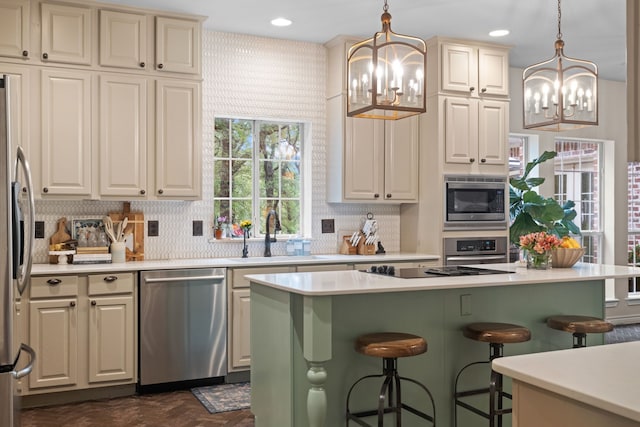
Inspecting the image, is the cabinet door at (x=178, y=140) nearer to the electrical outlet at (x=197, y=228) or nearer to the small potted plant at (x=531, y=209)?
the electrical outlet at (x=197, y=228)

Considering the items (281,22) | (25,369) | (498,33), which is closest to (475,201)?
(498,33)

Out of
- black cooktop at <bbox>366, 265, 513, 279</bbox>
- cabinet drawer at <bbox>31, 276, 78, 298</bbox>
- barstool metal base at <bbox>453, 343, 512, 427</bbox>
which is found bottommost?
barstool metal base at <bbox>453, 343, 512, 427</bbox>

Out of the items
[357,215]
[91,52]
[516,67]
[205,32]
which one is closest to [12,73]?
[91,52]

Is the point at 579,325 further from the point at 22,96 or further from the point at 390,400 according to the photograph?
the point at 22,96

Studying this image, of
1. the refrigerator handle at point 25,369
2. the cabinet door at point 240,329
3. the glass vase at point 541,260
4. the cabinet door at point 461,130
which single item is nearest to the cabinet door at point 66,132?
the cabinet door at point 240,329

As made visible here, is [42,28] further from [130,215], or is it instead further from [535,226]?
[535,226]

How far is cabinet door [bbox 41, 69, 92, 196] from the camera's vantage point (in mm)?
4516

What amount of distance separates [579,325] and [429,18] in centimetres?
269

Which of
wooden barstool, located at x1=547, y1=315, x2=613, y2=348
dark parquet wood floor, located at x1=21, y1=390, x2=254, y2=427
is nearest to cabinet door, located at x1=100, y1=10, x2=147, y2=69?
dark parquet wood floor, located at x1=21, y1=390, x2=254, y2=427

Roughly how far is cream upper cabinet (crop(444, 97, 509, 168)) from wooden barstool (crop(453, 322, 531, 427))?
2498 mm

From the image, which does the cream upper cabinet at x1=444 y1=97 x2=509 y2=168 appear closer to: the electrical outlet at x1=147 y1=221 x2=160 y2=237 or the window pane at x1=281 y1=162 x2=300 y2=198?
the window pane at x1=281 y1=162 x2=300 y2=198

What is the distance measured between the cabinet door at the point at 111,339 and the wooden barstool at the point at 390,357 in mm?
1874

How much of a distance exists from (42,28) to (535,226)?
4.69 m

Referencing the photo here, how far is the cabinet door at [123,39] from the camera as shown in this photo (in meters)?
4.68
